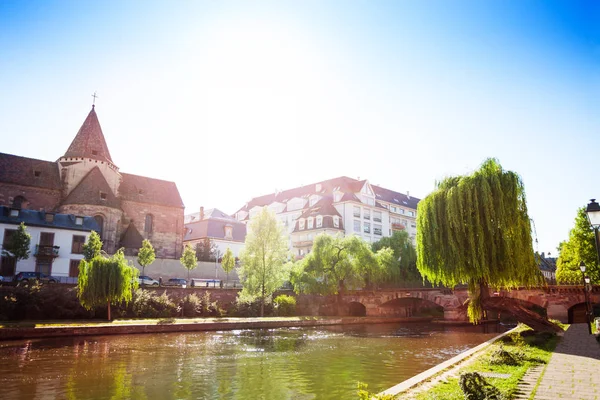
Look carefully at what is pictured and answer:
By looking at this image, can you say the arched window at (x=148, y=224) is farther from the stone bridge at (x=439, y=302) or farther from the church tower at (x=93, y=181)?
the stone bridge at (x=439, y=302)

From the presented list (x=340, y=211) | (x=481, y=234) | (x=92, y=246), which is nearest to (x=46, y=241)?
(x=92, y=246)

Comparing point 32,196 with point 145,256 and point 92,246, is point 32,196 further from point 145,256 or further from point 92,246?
point 145,256

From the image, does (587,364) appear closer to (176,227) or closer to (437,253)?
(437,253)

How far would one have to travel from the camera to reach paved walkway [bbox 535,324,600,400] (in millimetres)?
7461

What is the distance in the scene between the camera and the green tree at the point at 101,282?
2816 centimetres

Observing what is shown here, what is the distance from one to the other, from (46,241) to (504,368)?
134 feet

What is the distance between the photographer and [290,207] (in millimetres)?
74438

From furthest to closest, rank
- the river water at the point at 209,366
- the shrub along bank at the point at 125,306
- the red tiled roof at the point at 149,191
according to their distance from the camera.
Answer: the red tiled roof at the point at 149,191, the shrub along bank at the point at 125,306, the river water at the point at 209,366

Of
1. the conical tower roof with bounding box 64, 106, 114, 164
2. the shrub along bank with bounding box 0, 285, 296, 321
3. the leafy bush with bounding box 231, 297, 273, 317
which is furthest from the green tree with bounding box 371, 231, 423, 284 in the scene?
the conical tower roof with bounding box 64, 106, 114, 164

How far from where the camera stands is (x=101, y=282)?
2842 centimetres

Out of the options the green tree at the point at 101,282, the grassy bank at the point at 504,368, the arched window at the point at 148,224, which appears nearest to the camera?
the grassy bank at the point at 504,368

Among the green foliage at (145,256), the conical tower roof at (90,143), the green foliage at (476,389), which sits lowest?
the green foliage at (476,389)

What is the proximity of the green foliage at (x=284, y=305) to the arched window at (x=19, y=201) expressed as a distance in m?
29.5

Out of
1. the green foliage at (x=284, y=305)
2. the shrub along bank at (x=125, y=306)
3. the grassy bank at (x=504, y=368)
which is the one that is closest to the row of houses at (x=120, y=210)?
the green foliage at (x=284, y=305)
